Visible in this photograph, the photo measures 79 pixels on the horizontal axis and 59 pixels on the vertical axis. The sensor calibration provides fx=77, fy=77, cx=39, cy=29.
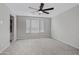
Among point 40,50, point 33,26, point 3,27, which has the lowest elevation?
point 40,50

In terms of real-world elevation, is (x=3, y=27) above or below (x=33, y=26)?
below

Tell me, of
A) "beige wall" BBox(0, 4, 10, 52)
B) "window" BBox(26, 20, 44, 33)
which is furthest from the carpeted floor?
"window" BBox(26, 20, 44, 33)

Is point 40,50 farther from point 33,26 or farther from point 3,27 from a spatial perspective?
point 33,26

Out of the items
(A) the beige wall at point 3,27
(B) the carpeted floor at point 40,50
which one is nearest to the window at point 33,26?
(B) the carpeted floor at point 40,50

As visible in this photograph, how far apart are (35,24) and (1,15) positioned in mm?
4197

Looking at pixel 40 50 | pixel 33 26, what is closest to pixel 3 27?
pixel 40 50

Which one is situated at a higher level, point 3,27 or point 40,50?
point 3,27

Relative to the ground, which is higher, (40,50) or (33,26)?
(33,26)

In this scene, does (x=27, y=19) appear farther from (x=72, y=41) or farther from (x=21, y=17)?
(x=72, y=41)

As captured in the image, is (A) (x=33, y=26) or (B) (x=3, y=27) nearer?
(B) (x=3, y=27)

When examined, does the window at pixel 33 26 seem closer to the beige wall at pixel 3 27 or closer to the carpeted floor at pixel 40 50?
the carpeted floor at pixel 40 50

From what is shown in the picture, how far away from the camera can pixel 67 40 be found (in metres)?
4.55

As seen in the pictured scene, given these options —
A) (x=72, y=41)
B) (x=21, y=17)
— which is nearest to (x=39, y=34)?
(x=21, y=17)
